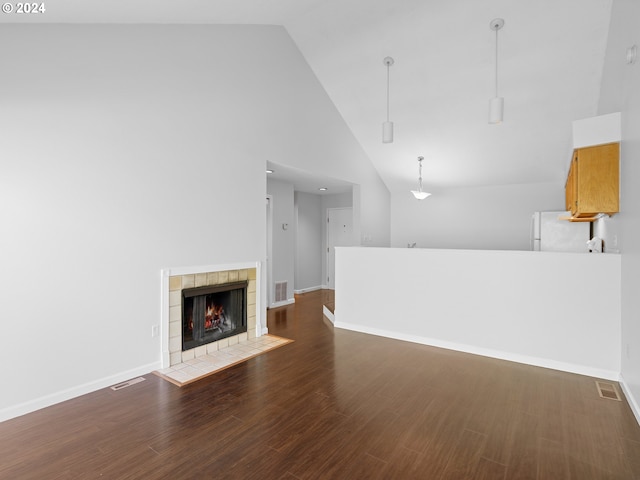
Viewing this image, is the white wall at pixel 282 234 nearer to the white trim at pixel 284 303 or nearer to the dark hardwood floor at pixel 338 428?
the white trim at pixel 284 303

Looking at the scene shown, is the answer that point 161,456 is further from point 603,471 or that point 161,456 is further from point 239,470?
point 603,471

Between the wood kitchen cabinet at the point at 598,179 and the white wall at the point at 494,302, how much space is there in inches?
19.8

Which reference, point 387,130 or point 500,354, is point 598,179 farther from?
point 387,130

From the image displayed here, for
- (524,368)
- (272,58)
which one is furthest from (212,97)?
(524,368)

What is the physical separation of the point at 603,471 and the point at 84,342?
382 centimetres

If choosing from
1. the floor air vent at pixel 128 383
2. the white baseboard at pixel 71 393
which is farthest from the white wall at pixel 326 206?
the floor air vent at pixel 128 383

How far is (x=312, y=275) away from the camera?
834 cm

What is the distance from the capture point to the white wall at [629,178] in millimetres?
2537

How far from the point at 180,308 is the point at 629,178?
426 centimetres

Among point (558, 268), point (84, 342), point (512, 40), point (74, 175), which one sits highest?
point (512, 40)

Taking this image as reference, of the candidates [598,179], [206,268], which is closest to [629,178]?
[598,179]

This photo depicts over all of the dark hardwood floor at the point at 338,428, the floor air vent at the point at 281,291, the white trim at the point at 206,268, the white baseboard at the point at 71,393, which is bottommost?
the dark hardwood floor at the point at 338,428

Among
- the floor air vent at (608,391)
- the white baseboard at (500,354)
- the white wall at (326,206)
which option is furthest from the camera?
the white wall at (326,206)

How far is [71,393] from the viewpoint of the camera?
286 cm
